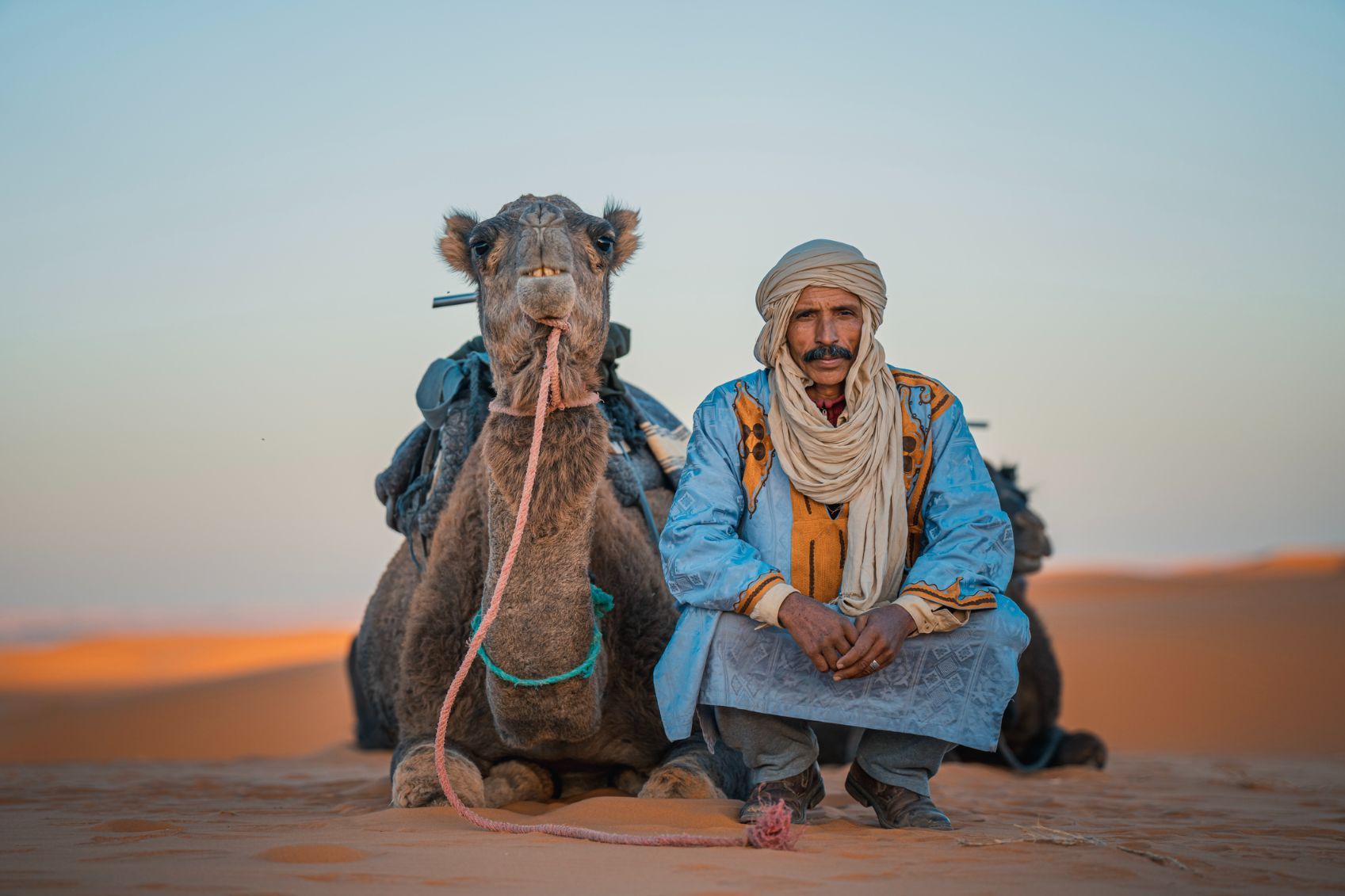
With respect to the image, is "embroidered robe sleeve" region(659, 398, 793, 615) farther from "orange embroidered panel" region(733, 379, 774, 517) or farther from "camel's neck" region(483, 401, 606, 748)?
"camel's neck" region(483, 401, 606, 748)

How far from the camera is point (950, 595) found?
4.22 meters

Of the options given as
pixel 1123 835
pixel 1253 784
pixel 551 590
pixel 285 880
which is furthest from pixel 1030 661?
pixel 285 880

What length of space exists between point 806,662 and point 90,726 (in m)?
16.0

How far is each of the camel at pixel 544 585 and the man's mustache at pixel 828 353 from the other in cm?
75

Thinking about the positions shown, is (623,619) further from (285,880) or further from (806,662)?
(285,880)

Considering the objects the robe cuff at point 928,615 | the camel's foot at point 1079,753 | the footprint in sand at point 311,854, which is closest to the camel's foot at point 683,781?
the robe cuff at point 928,615

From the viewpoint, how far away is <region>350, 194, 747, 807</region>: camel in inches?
170

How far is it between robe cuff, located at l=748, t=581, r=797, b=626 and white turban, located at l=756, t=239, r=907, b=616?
0.26 meters

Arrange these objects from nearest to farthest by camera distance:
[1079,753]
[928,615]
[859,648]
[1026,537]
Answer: [859,648] → [928,615] → [1026,537] → [1079,753]

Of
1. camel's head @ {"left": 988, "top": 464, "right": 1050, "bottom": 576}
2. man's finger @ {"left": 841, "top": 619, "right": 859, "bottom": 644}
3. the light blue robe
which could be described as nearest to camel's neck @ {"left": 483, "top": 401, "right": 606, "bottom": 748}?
the light blue robe

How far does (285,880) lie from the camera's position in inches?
118

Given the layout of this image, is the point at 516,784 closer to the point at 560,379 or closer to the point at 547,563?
the point at 547,563

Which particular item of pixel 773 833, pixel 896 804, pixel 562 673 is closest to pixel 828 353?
pixel 562 673

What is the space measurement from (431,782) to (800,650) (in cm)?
149
